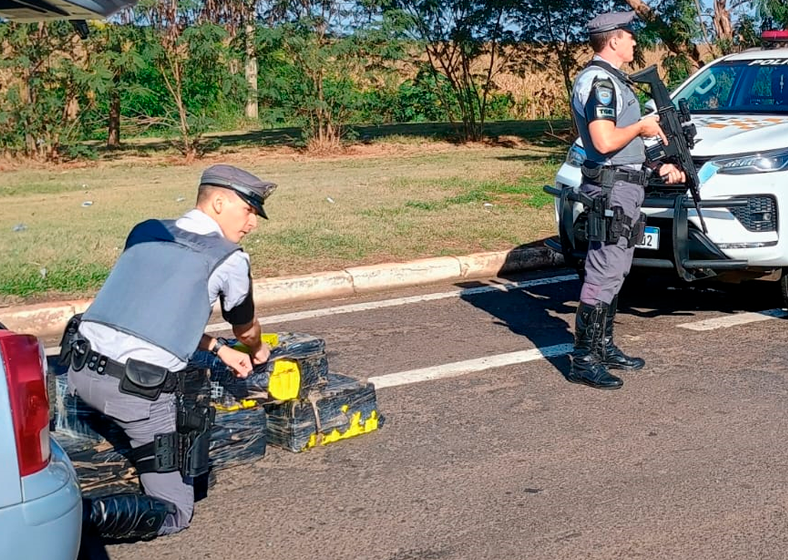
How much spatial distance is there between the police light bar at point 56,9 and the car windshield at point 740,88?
207 inches

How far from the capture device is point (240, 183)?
3.94 meters

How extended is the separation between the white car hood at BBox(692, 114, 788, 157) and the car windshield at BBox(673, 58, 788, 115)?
0.47 meters

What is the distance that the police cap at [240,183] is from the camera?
12.9 feet

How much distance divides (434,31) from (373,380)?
47.9ft

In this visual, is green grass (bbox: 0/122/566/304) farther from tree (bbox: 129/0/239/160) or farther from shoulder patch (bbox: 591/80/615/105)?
shoulder patch (bbox: 591/80/615/105)

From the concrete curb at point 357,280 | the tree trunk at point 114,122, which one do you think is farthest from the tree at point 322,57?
the concrete curb at point 357,280

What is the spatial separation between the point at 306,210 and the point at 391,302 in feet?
11.7

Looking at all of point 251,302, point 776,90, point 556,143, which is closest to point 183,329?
point 251,302

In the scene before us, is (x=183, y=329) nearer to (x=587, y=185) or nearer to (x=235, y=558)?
(x=235, y=558)

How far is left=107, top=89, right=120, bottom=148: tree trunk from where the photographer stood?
17484mm

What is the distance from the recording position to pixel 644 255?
21.4ft

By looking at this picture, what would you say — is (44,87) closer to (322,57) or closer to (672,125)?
(322,57)

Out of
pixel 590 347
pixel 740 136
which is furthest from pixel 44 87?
pixel 590 347

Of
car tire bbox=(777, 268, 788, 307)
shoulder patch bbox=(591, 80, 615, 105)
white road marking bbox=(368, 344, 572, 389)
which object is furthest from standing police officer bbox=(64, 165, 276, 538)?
car tire bbox=(777, 268, 788, 307)
